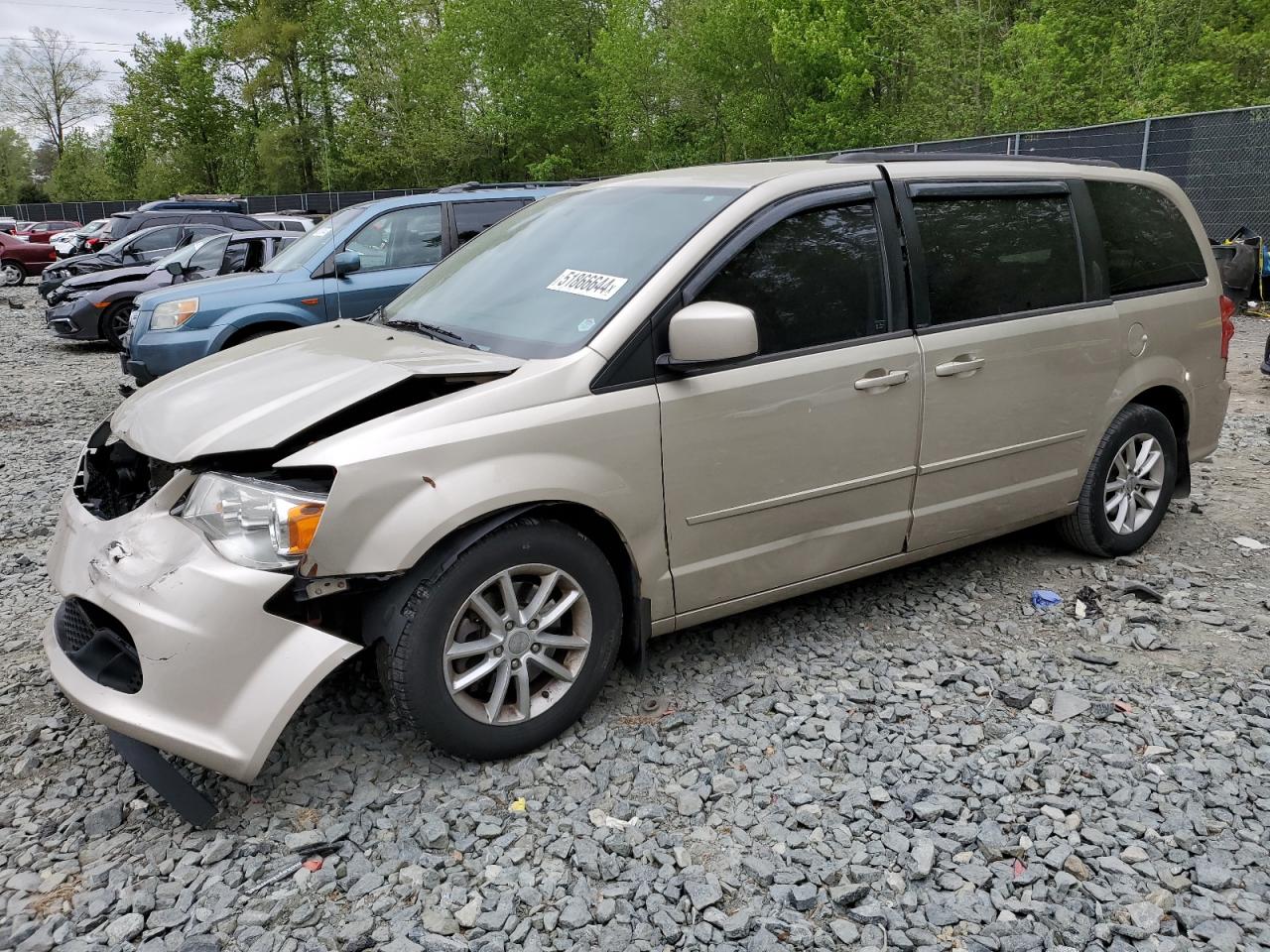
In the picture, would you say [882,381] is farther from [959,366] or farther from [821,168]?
[821,168]

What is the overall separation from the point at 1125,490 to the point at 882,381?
1.85m

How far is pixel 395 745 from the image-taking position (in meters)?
3.25

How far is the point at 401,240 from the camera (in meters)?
8.48

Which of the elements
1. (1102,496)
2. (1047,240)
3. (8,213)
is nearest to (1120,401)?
(1102,496)

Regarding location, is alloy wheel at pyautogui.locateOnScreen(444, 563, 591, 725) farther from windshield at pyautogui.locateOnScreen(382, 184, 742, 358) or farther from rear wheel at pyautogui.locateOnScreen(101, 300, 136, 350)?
rear wheel at pyautogui.locateOnScreen(101, 300, 136, 350)

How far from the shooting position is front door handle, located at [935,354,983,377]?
12.5ft

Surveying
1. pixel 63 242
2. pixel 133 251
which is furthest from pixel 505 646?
pixel 63 242

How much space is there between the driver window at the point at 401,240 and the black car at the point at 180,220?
11.1 meters

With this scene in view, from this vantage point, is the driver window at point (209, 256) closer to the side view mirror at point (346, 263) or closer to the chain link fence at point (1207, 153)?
the chain link fence at point (1207, 153)

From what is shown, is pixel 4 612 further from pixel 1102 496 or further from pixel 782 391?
pixel 1102 496

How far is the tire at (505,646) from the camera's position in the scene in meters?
2.87

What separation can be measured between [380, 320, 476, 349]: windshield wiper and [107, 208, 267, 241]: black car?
16.0m

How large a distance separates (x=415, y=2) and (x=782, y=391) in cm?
5007

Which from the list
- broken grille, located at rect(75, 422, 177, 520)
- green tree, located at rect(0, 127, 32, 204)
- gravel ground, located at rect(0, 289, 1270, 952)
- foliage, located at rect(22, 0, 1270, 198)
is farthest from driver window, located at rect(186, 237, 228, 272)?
green tree, located at rect(0, 127, 32, 204)
